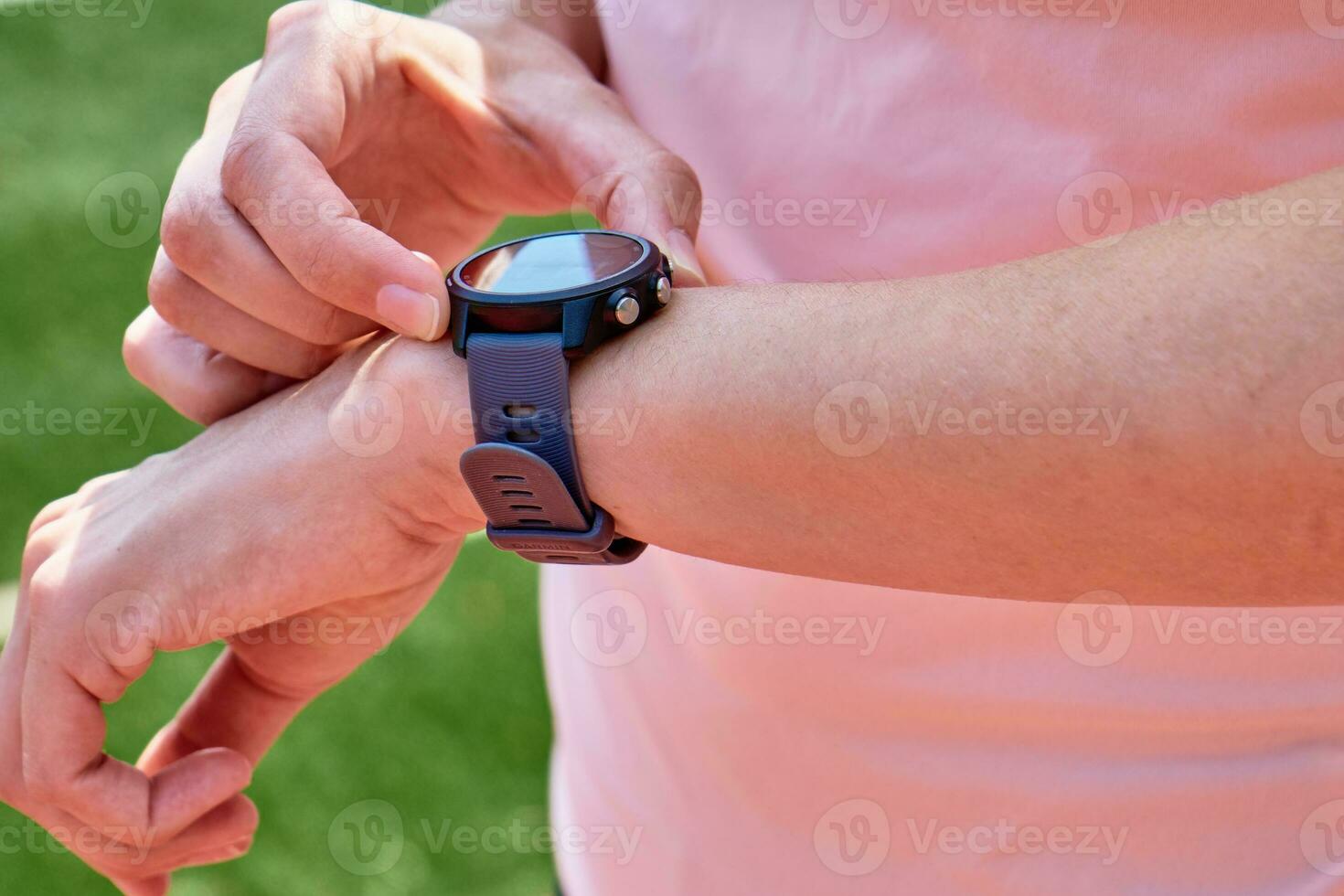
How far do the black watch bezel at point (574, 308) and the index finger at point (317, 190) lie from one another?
4 centimetres

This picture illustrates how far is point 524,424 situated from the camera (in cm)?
70

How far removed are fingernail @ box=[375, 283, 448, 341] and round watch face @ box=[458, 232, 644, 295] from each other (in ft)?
0.09

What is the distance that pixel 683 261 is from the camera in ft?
2.69

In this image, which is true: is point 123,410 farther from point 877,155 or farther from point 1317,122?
point 1317,122

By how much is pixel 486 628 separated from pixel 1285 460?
6.07ft

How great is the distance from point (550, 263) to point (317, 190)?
6.8 inches

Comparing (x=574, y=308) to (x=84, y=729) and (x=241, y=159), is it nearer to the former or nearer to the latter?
(x=241, y=159)

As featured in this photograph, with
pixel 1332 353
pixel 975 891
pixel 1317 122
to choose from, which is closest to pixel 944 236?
pixel 1317 122

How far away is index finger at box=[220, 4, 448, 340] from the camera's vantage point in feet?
2.54

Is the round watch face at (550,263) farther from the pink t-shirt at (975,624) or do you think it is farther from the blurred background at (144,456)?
the blurred background at (144,456)

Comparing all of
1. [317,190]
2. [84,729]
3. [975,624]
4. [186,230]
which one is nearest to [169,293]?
[186,230]

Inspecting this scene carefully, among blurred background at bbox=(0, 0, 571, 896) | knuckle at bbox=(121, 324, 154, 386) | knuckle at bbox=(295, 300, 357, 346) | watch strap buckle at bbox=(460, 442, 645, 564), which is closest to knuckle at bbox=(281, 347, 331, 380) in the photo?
knuckle at bbox=(295, 300, 357, 346)

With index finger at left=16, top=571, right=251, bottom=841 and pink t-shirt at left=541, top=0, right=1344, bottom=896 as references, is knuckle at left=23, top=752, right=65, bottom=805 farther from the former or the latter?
pink t-shirt at left=541, top=0, right=1344, bottom=896

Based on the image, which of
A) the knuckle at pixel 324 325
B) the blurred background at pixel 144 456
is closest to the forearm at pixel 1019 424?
the knuckle at pixel 324 325
